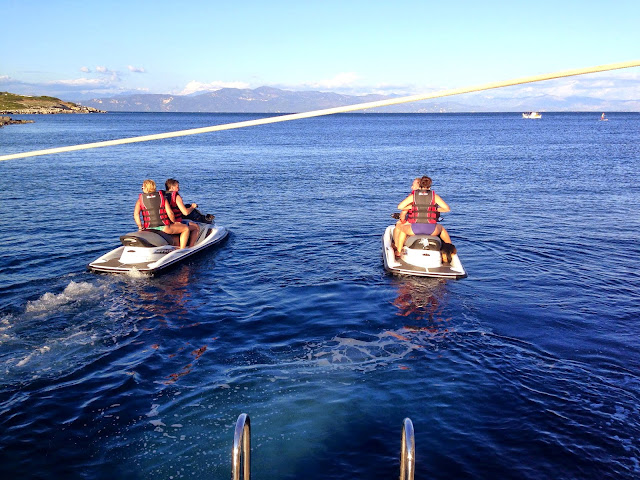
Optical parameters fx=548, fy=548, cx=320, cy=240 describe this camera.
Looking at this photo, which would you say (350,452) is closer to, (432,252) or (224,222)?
(432,252)

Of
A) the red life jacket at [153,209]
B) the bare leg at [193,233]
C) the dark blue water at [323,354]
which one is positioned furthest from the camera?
the bare leg at [193,233]

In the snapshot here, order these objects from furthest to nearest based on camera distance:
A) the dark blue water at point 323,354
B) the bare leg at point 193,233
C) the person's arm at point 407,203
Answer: the bare leg at point 193,233
the person's arm at point 407,203
the dark blue water at point 323,354

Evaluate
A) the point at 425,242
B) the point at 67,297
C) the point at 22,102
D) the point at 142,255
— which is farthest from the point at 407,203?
the point at 22,102

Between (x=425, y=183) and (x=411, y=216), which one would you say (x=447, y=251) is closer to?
(x=411, y=216)

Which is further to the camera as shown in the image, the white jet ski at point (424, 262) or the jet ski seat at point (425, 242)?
the jet ski seat at point (425, 242)

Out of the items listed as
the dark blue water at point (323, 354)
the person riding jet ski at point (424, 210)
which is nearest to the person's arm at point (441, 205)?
the person riding jet ski at point (424, 210)

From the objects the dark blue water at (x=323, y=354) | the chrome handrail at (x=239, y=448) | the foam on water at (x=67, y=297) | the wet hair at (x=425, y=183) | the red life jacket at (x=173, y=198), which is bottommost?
the dark blue water at (x=323, y=354)

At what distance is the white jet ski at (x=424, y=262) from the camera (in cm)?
1273

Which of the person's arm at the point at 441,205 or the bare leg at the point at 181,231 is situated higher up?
the person's arm at the point at 441,205

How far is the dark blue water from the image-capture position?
653 centimetres

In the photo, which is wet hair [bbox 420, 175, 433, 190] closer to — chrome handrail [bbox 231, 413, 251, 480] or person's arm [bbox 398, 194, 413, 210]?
person's arm [bbox 398, 194, 413, 210]

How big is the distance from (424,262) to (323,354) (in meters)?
4.68

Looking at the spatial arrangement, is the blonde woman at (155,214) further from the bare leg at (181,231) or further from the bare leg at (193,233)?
the bare leg at (193,233)

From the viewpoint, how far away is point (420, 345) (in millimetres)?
9547
